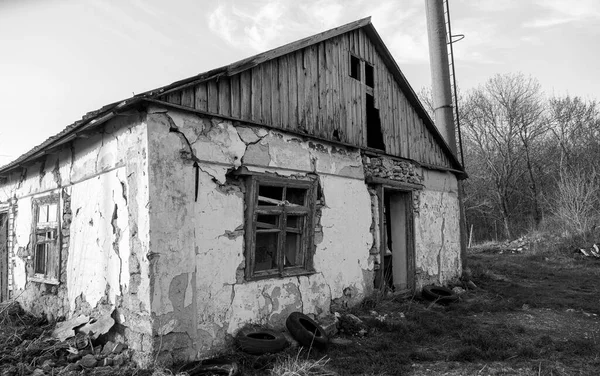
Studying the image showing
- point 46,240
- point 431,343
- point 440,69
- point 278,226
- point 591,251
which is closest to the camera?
point 431,343

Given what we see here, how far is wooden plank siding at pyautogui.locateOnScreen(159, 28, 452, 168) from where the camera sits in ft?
18.7

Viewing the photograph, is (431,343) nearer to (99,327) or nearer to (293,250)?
(293,250)

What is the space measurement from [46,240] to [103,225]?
8.23 feet

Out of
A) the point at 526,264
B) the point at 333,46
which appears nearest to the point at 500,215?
the point at 526,264

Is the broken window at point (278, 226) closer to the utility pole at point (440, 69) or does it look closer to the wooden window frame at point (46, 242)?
the wooden window frame at point (46, 242)

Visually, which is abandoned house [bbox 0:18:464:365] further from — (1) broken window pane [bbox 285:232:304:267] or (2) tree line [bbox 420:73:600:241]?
(2) tree line [bbox 420:73:600:241]

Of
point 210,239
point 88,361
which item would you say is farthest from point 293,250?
point 88,361

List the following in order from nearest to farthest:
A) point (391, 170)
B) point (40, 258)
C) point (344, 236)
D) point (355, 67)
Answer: point (344, 236)
point (40, 258)
point (355, 67)
point (391, 170)

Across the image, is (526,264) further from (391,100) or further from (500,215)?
(500,215)

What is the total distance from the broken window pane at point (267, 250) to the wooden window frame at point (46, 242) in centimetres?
312

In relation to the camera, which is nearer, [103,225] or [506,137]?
[103,225]

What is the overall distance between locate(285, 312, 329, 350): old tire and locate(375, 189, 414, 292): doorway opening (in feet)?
11.2

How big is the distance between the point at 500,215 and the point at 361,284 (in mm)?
23903

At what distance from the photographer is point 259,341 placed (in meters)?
5.05
